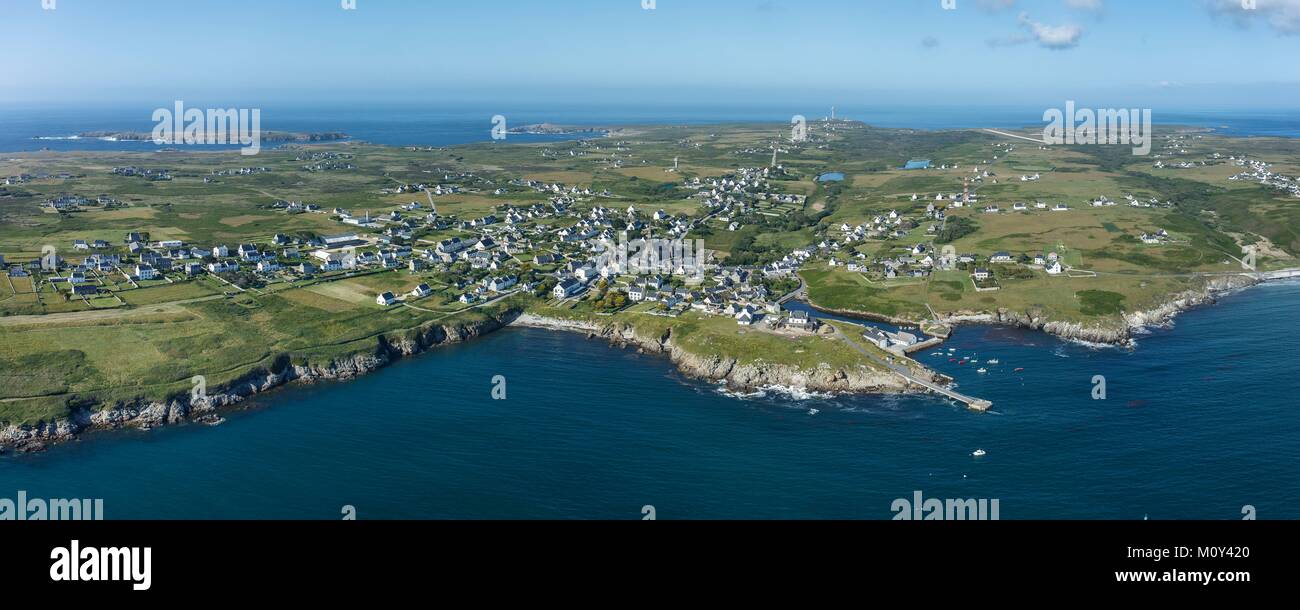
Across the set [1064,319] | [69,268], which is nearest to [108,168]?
[69,268]

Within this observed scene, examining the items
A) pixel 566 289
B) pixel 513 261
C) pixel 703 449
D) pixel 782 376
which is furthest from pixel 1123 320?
pixel 513 261

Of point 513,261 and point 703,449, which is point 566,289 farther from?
point 703,449

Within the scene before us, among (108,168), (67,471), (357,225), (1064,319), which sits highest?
(108,168)

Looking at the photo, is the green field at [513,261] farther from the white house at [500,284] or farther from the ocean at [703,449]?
the ocean at [703,449]

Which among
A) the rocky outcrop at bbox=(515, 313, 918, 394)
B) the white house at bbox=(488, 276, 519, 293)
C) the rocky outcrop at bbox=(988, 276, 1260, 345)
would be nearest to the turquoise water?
the rocky outcrop at bbox=(515, 313, 918, 394)

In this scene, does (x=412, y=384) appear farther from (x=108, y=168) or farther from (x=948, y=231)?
(x=108, y=168)

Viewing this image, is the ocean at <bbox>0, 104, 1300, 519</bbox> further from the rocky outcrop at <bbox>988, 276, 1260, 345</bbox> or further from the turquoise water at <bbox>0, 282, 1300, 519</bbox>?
the rocky outcrop at <bbox>988, 276, 1260, 345</bbox>
